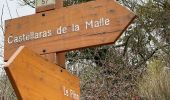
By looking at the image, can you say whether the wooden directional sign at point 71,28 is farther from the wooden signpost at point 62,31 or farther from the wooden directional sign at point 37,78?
the wooden directional sign at point 37,78

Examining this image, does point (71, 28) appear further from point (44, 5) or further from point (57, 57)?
point (44, 5)

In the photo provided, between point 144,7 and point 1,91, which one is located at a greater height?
point 1,91

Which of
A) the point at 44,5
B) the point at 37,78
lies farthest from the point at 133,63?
the point at 37,78

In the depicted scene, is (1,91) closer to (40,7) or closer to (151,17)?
(40,7)

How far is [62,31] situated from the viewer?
3434mm

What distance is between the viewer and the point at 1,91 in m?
5.00

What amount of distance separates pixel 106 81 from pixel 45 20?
569 cm

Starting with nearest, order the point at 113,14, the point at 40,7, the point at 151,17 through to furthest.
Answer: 1. the point at 113,14
2. the point at 40,7
3. the point at 151,17

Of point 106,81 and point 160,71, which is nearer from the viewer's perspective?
point 160,71

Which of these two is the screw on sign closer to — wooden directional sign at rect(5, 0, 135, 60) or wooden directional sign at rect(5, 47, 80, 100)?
wooden directional sign at rect(5, 0, 135, 60)

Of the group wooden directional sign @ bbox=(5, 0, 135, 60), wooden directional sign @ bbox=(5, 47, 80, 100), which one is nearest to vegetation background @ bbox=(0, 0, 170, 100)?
wooden directional sign @ bbox=(5, 0, 135, 60)

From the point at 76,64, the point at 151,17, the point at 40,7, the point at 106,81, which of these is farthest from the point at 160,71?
the point at 151,17

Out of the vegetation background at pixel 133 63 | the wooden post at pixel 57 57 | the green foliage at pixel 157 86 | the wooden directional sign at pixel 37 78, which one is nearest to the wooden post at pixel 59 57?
the wooden post at pixel 57 57

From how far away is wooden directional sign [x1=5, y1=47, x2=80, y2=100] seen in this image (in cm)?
269
